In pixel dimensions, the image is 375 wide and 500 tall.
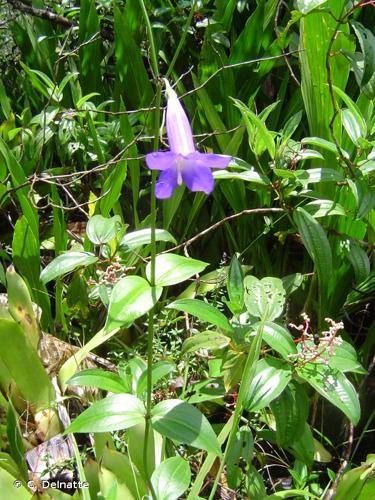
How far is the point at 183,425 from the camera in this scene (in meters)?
0.90

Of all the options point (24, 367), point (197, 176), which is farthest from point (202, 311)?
point (24, 367)

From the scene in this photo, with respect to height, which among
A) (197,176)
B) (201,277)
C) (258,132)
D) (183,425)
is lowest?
(201,277)

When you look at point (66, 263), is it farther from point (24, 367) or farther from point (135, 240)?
point (24, 367)

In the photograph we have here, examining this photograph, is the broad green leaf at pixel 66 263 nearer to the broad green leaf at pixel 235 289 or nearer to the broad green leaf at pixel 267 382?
the broad green leaf at pixel 235 289

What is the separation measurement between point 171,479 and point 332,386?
1.05 feet

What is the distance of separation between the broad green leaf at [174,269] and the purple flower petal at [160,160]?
202 mm

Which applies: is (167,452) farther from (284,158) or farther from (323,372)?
(284,158)

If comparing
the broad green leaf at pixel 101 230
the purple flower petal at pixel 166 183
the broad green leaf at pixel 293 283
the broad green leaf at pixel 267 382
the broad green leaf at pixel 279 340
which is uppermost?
the purple flower petal at pixel 166 183

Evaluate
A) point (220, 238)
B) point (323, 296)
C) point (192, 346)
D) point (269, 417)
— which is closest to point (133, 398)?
point (192, 346)

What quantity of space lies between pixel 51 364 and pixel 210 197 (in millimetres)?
759

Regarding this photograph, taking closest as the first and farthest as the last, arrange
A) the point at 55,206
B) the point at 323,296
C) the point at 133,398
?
the point at 133,398, the point at 323,296, the point at 55,206

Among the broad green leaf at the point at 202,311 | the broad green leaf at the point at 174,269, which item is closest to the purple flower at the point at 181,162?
the broad green leaf at the point at 174,269

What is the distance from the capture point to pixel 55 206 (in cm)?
163

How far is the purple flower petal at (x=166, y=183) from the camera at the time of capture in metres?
0.75
